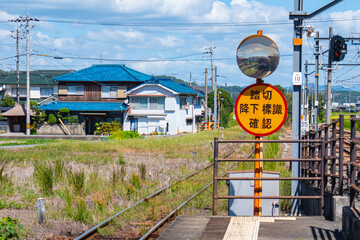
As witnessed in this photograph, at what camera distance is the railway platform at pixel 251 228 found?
6402mm

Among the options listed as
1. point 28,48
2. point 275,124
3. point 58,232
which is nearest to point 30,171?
point 58,232

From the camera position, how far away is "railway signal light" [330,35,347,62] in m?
18.7

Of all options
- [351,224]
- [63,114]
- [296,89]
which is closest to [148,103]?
[63,114]

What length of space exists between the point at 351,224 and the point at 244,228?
159 centimetres

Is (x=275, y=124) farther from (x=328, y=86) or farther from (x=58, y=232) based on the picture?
(x=328, y=86)

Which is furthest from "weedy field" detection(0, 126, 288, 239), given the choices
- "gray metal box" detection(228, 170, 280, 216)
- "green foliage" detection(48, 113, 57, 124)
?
"green foliage" detection(48, 113, 57, 124)

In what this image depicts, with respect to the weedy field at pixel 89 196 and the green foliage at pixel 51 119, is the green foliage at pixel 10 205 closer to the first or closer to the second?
the weedy field at pixel 89 196

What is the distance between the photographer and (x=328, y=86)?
26000 mm

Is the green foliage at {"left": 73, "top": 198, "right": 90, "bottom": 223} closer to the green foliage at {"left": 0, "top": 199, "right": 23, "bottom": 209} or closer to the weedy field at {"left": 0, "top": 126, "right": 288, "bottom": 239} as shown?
the weedy field at {"left": 0, "top": 126, "right": 288, "bottom": 239}

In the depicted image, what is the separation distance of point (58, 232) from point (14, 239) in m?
1.08

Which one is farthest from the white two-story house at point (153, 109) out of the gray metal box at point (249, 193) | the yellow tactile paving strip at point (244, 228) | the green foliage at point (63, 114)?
the yellow tactile paving strip at point (244, 228)

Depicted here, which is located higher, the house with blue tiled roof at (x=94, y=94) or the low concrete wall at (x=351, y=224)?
the house with blue tiled roof at (x=94, y=94)

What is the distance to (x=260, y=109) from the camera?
750 centimetres

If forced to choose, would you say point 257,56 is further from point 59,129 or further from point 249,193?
point 59,129
